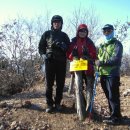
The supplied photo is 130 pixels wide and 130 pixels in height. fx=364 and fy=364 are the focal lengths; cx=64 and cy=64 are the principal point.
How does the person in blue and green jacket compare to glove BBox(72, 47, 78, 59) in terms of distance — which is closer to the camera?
the person in blue and green jacket

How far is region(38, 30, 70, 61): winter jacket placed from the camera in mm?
7973

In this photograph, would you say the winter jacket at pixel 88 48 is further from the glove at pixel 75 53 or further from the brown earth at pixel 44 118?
the brown earth at pixel 44 118

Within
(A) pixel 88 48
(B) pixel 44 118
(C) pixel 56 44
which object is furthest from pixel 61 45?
(B) pixel 44 118

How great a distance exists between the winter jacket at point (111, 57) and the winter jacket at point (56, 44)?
831 mm

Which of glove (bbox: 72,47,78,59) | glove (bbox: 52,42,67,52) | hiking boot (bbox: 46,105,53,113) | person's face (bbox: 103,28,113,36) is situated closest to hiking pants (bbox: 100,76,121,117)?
glove (bbox: 72,47,78,59)

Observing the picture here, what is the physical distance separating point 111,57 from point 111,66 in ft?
0.65

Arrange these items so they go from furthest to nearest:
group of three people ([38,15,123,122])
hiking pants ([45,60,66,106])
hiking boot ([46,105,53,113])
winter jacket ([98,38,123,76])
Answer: hiking boot ([46,105,53,113]) → hiking pants ([45,60,66,106]) → group of three people ([38,15,123,122]) → winter jacket ([98,38,123,76])

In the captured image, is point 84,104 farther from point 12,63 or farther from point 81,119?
point 12,63

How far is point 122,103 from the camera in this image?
1013 centimetres

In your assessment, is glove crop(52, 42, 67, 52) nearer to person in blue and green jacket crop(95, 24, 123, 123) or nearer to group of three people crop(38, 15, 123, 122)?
group of three people crop(38, 15, 123, 122)

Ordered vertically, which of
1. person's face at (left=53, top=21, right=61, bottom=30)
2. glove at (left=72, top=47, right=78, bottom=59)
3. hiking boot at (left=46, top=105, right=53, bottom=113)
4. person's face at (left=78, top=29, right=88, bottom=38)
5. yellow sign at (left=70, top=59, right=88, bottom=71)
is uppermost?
person's face at (left=53, top=21, right=61, bottom=30)

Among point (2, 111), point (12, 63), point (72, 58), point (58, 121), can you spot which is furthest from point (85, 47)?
point (12, 63)

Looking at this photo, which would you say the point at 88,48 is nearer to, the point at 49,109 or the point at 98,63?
the point at 98,63

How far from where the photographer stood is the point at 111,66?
7695mm
